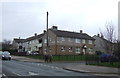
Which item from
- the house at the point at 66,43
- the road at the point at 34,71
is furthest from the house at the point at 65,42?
the road at the point at 34,71

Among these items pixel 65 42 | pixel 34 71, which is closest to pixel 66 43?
pixel 65 42

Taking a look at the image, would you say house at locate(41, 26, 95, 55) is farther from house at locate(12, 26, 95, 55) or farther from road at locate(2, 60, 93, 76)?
road at locate(2, 60, 93, 76)

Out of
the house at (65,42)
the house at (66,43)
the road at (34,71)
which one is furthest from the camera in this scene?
the house at (66,43)

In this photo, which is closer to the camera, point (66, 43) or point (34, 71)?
point (34, 71)

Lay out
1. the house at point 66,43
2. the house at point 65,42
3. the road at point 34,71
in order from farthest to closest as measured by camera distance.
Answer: the house at point 66,43 → the house at point 65,42 → the road at point 34,71

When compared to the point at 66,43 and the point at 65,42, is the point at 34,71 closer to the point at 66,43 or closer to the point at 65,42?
the point at 65,42

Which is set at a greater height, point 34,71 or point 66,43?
point 66,43

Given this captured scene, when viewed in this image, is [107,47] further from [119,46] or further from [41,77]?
[41,77]

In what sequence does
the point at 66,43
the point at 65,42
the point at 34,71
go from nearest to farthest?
the point at 34,71 < the point at 65,42 < the point at 66,43

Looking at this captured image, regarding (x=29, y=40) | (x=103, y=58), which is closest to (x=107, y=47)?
(x=103, y=58)

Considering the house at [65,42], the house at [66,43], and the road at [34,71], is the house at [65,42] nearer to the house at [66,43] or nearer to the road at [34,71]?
the house at [66,43]

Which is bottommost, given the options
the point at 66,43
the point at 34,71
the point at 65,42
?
the point at 34,71

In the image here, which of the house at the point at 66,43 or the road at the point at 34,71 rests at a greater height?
the house at the point at 66,43

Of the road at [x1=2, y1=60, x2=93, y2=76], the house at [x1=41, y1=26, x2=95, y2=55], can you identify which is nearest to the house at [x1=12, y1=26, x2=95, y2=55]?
→ the house at [x1=41, y1=26, x2=95, y2=55]
